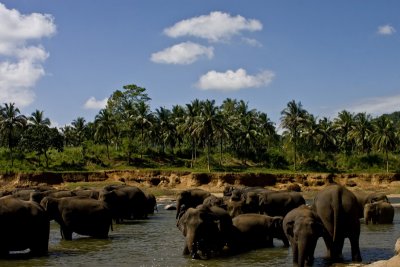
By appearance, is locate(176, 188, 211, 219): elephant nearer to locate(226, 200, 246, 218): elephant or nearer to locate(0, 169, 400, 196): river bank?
locate(226, 200, 246, 218): elephant

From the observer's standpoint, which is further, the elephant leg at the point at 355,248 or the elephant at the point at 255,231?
the elephant at the point at 255,231

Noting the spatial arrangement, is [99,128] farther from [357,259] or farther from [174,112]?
[357,259]

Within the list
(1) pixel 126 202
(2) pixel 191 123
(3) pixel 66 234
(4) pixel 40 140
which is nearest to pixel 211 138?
(2) pixel 191 123

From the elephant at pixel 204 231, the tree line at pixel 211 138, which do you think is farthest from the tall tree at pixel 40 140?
the elephant at pixel 204 231

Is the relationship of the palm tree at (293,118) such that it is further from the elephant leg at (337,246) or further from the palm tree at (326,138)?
the elephant leg at (337,246)

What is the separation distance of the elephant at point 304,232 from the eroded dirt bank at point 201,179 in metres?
57.6

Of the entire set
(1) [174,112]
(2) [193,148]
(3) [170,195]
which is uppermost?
(1) [174,112]

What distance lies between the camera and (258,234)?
64.6 ft

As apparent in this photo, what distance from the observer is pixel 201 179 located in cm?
7525

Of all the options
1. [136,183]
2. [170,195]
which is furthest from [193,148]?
[170,195]

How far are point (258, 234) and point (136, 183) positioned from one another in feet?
178

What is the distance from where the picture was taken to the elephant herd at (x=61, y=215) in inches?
710

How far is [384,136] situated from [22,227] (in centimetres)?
7674

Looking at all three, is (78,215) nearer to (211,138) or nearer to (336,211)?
(336,211)
